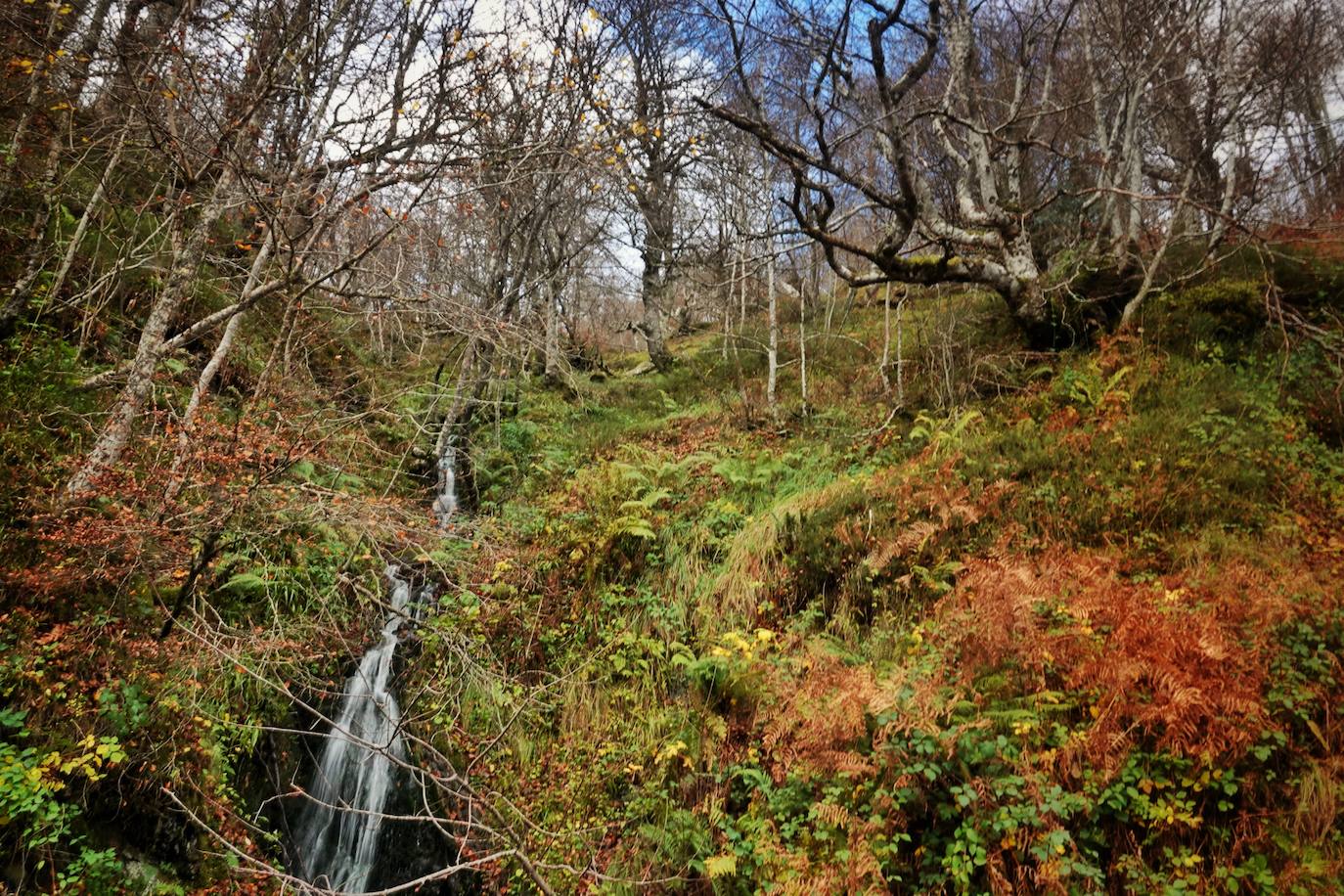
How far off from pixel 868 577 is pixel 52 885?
5.86 m

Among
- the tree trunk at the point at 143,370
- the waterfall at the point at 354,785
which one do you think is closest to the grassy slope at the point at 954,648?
the waterfall at the point at 354,785

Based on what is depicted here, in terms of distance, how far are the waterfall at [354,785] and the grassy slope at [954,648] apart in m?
0.75

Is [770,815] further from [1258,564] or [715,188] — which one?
[715,188]

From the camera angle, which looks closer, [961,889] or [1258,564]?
[961,889]

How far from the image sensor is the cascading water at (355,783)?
5.29 meters

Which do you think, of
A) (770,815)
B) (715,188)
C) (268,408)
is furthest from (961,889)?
(715,188)

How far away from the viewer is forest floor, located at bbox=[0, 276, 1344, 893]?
3379 millimetres

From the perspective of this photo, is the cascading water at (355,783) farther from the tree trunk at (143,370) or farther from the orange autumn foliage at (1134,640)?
the orange autumn foliage at (1134,640)

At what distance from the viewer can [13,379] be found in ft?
17.1

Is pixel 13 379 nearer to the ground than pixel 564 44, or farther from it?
nearer to the ground

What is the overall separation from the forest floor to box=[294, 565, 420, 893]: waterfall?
34 cm

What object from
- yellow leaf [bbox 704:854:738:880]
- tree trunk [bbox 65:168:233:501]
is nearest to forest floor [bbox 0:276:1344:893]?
yellow leaf [bbox 704:854:738:880]

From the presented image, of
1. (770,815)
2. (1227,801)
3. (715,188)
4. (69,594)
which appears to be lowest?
(770,815)

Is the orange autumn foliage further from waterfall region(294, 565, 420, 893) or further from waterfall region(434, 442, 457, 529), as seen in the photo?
waterfall region(434, 442, 457, 529)
